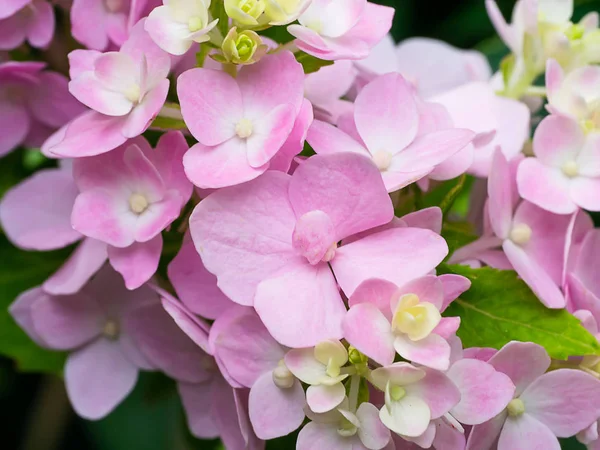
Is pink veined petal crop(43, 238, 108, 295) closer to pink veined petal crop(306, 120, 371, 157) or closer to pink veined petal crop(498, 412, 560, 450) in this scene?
pink veined petal crop(306, 120, 371, 157)

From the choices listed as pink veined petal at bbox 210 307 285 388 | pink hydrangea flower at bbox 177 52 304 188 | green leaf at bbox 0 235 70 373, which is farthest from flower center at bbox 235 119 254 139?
green leaf at bbox 0 235 70 373

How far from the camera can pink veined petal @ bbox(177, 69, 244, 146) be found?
42 cm

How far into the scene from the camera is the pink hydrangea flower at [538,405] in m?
0.43

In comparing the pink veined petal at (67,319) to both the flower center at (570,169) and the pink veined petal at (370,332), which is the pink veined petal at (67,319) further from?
the flower center at (570,169)

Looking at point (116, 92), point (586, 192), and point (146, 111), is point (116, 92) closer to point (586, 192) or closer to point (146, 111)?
point (146, 111)

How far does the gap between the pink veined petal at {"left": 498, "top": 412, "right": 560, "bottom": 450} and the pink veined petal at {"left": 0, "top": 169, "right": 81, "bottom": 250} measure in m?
0.36

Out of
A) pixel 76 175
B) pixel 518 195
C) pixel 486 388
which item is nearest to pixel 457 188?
pixel 518 195

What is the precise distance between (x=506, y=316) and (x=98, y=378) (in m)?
0.32

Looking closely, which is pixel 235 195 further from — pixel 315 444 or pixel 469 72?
pixel 469 72

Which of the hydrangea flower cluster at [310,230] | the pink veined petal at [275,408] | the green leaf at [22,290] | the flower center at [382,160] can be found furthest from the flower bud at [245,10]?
the green leaf at [22,290]

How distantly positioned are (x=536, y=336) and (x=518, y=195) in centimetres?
11

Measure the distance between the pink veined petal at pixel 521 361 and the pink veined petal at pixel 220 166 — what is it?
18 cm

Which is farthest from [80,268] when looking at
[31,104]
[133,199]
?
[31,104]

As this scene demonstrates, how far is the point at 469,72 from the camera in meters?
0.67
